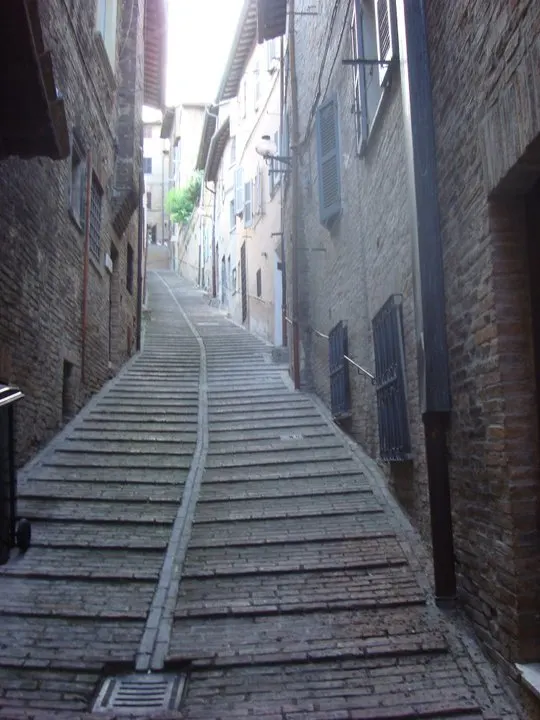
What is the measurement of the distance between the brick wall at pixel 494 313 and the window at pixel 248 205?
16761 millimetres

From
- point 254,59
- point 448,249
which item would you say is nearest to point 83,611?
point 448,249

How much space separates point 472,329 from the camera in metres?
4.36

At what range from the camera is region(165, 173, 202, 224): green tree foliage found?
124ft

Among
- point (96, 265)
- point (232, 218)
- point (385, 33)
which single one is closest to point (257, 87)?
point (232, 218)

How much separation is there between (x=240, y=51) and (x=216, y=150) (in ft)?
20.5

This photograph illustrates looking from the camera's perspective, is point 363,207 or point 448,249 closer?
point 448,249

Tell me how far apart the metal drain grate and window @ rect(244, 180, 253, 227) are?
18.0 metres

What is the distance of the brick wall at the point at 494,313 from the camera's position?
3.65 m

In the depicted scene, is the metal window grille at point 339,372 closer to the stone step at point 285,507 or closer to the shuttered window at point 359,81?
the stone step at point 285,507

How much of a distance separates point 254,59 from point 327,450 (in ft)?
53.1

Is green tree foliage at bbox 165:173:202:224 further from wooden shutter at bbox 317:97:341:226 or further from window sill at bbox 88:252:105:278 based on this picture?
wooden shutter at bbox 317:97:341:226

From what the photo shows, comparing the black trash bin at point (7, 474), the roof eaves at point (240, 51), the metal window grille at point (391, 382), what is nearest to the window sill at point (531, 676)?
the metal window grille at point (391, 382)

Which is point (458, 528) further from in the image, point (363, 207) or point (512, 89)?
point (363, 207)

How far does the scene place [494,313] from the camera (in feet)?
13.0
